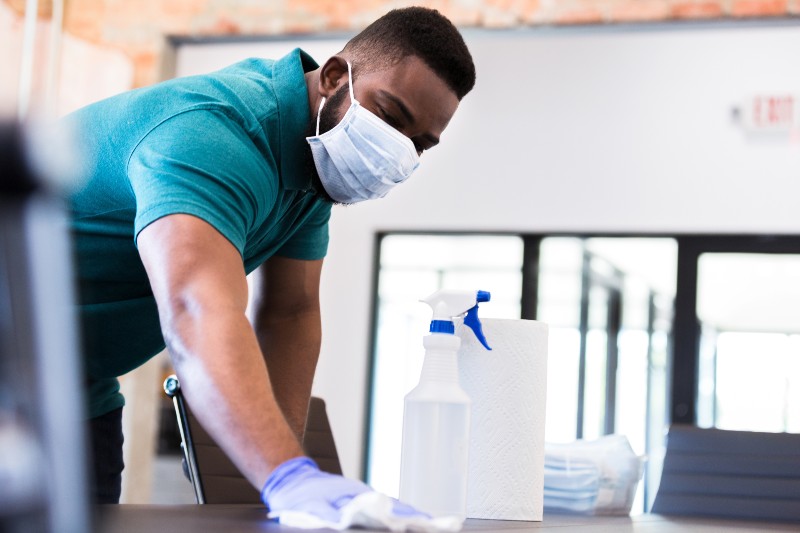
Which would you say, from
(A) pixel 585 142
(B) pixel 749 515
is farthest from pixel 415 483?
(A) pixel 585 142

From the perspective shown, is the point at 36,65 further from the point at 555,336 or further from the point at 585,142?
the point at 555,336

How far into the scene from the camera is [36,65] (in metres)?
4.49

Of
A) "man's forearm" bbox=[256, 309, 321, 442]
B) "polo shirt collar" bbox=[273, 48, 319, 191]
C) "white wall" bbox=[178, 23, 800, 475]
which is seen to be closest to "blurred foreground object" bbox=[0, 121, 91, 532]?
→ "polo shirt collar" bbox=[273, 48, 319, 191]

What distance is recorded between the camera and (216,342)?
0.81m

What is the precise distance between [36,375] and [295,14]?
4.86 meters

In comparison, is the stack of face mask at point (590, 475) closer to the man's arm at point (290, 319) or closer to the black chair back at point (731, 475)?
the black chair back at point (731, 475)

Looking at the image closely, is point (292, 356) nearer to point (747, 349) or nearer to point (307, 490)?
point (307, 490)

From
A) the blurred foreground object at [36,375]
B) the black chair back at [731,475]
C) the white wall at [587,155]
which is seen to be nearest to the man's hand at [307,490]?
the blurred foreground object at [36,375]

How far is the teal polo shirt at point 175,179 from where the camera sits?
94 centimetres

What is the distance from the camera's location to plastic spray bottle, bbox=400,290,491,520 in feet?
2.84

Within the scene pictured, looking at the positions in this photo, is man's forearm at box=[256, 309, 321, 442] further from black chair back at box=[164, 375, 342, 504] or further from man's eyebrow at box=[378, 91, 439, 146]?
man's eyebrow at box=[378, 91, 439, 146]

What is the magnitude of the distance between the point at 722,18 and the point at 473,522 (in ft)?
13.0

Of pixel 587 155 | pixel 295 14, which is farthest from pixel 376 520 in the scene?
pixel 295 14

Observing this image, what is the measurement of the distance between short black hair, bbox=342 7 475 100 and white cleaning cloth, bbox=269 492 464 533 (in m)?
0.68
